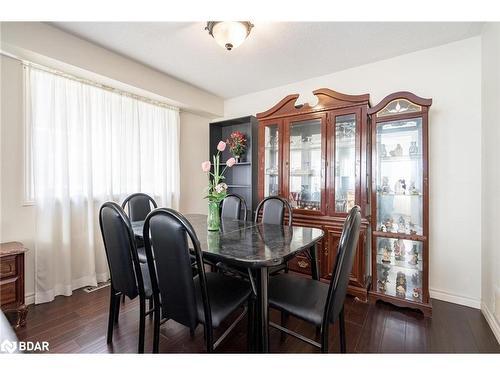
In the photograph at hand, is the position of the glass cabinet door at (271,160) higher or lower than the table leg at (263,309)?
higher

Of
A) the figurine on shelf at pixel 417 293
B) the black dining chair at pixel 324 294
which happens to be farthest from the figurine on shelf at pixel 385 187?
the black dining chair at pixel 324 294

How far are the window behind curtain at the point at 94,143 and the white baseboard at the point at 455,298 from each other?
3258mm

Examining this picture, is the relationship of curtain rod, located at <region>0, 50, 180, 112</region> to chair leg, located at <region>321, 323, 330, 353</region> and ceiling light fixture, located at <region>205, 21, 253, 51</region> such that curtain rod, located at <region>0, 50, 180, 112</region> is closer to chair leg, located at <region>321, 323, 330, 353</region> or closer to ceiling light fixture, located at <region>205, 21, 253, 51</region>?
ceiling light fixture, located at <region>205, 21, 253, 51</region>

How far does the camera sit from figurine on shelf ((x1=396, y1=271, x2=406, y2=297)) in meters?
2.19

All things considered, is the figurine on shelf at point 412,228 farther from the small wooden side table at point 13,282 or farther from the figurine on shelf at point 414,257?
the small wooden side table at point 13,282

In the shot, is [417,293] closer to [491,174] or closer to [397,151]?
[491,174]

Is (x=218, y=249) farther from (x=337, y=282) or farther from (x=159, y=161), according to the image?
(x=159, y=161)

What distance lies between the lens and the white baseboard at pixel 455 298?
7.00 feet

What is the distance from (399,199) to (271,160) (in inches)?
58.4

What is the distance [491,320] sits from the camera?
1834 millimetres

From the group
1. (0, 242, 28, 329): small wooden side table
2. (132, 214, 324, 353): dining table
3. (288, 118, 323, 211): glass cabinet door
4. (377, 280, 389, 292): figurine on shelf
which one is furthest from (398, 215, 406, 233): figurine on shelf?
(0, 242, 28, 329): small wooden side table
